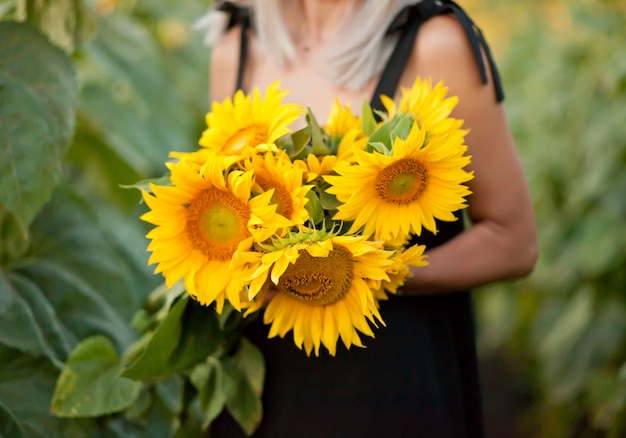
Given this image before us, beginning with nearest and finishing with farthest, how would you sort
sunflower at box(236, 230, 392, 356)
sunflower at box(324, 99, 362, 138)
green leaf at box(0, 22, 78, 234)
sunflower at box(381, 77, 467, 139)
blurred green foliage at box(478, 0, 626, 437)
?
sunflower at box(236, 230, 392, 356) → sunflower at box(381, 77, 467, 139) → sunflower at box(324, 99, 362, 138) → green leaf at box(0, 22, 78, 234) → blurred green foliage at box(478, 0, 626, 437)

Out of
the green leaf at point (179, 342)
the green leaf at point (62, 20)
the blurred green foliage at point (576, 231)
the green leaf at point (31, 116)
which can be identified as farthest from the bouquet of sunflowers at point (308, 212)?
the blurred green foliage at point (576, 231)

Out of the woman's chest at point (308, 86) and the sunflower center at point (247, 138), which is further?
the woman's chest at point (308, 86)

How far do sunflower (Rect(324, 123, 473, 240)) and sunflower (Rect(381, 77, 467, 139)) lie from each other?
40 mm

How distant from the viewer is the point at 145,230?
253 cm

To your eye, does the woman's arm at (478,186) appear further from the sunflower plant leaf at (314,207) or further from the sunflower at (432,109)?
the sunflower plant leaf at (314,207)

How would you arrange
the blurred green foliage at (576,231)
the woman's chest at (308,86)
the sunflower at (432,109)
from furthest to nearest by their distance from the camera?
1. the blurred green foliage at (576,231)
2. the woman's chest at (308,86)
3. the sunflower at (432,109)

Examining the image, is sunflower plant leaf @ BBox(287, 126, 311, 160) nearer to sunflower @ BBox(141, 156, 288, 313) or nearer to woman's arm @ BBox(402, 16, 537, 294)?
sunflower @ BBox(141, 156, 288, 313)

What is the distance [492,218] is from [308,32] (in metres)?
0.51

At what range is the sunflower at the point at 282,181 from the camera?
107cm

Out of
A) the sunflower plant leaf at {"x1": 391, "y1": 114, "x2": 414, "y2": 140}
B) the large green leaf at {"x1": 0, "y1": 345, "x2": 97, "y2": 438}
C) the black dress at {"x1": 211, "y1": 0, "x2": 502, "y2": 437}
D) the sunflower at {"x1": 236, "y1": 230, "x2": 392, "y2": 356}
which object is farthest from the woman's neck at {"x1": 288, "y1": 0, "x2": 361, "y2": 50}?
the large green leaf at {"x1": 0, "y1": 345, "x2": 97, "y2": 438}

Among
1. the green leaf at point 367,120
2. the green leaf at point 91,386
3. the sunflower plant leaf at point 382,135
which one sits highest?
the sunflower plant leaf at point 382,135

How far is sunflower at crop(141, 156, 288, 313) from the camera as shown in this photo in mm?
1076

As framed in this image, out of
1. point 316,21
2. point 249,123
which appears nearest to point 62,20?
point 316,21

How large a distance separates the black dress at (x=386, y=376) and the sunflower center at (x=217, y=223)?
1.17 feet
